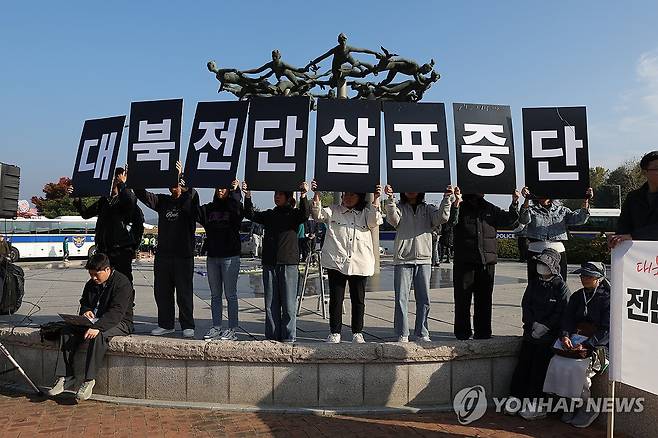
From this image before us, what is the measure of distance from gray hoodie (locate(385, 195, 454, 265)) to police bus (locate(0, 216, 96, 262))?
25.3 m

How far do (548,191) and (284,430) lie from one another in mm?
3738

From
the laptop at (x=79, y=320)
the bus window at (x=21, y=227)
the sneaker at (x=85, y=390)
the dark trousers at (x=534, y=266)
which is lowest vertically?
the sneaker at (x=85, y=390)

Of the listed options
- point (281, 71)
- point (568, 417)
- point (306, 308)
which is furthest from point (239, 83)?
point (568, 417)

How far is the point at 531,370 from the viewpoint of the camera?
4.95 m

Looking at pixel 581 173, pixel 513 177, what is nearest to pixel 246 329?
pixel 513 177

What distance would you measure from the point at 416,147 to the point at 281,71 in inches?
322

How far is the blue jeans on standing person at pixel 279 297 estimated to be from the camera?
5.41m

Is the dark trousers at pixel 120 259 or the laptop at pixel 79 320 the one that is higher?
the dark trousers at pixel 120 259

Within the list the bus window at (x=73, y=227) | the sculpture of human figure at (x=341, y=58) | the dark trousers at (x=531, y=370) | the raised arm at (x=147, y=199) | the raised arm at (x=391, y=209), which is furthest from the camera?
the bus window at (x=73, y=227)

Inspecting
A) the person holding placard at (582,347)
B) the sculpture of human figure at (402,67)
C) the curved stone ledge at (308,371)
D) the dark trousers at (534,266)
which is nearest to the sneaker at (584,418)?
the person holding placard at (582,347)

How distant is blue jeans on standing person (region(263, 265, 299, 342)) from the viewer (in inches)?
213

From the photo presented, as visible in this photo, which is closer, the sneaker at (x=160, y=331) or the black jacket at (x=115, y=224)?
the sneaker at (x=160, y=331)

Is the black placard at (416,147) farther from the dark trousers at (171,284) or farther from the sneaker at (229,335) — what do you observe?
the dark trousers at (171,284)

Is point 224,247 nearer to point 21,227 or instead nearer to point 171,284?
point 171,284
